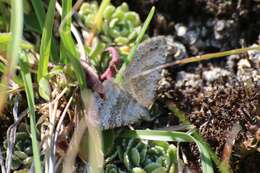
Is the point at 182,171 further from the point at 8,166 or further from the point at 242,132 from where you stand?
the point at 8,166

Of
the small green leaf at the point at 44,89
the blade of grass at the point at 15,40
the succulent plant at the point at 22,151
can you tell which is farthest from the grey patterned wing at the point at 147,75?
the blade of grass at the point at 15,40

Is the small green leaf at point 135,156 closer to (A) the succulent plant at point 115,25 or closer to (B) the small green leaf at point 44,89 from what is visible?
(B) the small green leaf at point 44,89

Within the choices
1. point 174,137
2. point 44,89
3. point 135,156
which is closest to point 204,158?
point 174,137

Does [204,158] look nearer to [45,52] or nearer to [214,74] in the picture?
[214,74]

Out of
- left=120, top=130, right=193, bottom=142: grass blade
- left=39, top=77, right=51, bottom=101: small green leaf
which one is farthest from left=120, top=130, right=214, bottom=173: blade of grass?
left=39, top=77, right=51, bottom=101: small green leaf

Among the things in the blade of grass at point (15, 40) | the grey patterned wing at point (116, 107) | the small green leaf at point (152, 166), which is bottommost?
the small green leaf at point (152, 166)

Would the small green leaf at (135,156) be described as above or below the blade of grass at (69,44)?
below
